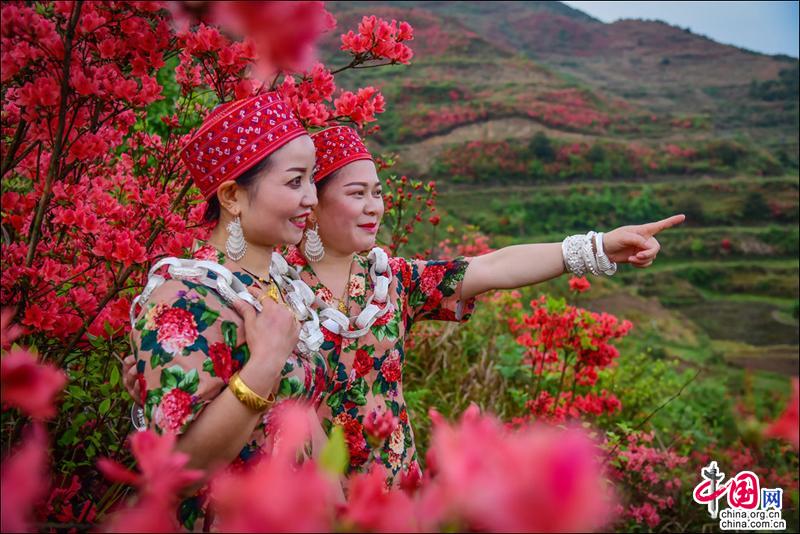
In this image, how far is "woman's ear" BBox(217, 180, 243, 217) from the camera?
1419 mm

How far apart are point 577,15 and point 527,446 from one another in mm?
33638

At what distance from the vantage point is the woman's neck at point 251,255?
1.47 meters

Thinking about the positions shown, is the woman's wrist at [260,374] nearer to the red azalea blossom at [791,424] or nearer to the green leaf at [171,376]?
the green leaf at [171,376]

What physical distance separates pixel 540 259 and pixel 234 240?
879 mm

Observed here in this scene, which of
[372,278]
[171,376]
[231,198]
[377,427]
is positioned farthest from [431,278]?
[377,427]

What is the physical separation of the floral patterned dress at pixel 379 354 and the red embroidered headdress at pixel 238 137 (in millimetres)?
502

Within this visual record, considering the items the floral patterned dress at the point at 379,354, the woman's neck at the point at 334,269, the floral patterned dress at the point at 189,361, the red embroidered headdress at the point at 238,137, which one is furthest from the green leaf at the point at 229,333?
the woman's neck at the point at 334,269

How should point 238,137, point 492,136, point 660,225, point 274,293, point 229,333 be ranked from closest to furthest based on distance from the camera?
point 229,333 < point 238,137 < point 274,293 < point 660,225 < point 492,136

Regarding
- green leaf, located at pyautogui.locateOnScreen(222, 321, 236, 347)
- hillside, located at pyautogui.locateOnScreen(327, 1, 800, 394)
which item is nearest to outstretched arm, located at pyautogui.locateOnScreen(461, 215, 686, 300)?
green leaf, located at pyautogui.locateOnScreen(222, 321, 236, 347)

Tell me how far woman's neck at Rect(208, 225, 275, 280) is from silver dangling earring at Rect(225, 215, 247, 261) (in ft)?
0.05

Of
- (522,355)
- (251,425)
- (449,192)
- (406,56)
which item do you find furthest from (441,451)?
(449,192)

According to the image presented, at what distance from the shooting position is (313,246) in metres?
1.87

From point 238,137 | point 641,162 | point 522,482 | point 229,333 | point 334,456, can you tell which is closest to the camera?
point 522,482

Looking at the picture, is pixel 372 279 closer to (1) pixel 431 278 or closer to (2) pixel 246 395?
(1) pixel 431 278
